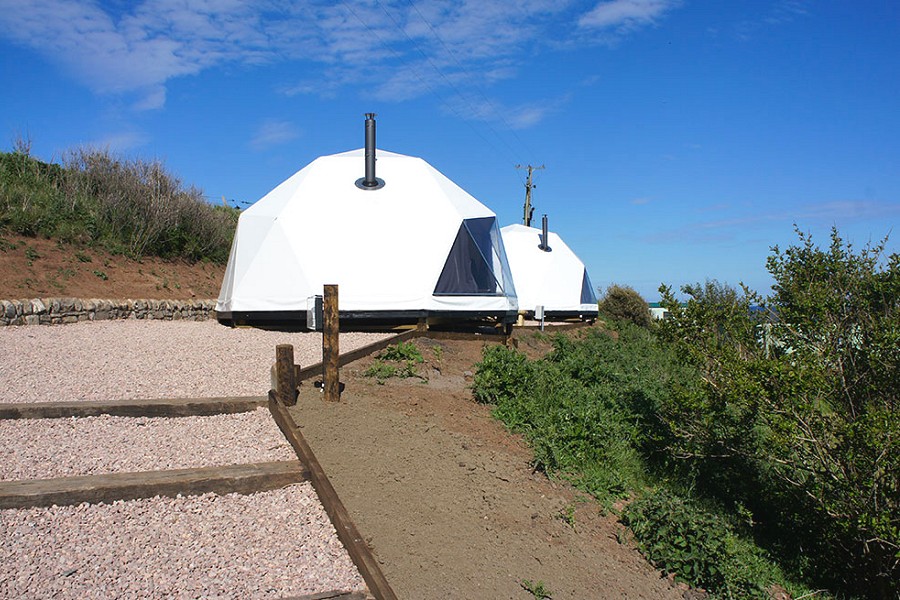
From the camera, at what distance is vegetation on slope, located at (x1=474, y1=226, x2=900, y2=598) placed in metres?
5.07

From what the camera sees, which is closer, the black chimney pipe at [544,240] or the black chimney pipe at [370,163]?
the black chimney pipe at [370,163]

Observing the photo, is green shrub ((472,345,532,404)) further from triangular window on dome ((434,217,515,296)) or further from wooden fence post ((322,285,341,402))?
triangular window on dome ((434,217,515,296))

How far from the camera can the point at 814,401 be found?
5.80 metres

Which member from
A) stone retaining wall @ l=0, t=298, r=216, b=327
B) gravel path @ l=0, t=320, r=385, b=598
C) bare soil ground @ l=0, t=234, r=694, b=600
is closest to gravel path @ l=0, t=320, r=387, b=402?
gravel path @ l=0, t=320, r=385, b=598

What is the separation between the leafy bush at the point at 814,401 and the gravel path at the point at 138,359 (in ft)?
16.0

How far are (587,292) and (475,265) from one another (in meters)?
13.6

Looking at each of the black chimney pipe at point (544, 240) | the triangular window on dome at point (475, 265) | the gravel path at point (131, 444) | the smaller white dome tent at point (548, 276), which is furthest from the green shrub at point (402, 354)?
the black chimney pipe at point (544, 240)

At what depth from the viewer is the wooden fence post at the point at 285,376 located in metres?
6.15

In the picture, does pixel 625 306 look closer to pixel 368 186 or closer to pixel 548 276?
pixel 548 276

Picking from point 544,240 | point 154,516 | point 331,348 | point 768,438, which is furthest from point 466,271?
point 544,240

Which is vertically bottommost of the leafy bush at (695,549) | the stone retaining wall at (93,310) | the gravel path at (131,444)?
the leafy bush at (695,549)

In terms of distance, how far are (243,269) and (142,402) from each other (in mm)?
7759

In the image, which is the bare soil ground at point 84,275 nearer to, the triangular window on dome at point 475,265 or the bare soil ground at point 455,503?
the triangular window on dome at point 475,265

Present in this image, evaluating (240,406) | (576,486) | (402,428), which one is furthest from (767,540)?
(240,406)
